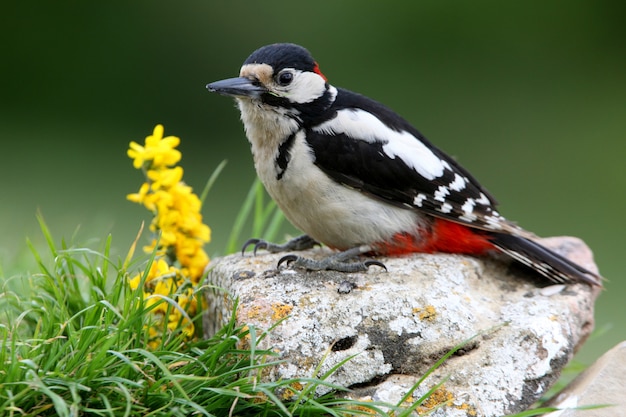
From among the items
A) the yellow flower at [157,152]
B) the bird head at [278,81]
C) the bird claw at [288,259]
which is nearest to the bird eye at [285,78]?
the bird head at [278,81]

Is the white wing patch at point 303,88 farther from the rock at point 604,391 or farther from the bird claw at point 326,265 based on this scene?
the rock at point 604,391

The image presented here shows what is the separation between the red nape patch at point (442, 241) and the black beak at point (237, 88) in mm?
745

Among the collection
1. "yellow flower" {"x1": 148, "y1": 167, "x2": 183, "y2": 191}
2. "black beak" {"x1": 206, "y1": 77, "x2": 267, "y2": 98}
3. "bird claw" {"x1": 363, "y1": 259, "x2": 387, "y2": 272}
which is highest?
"black beak" {"x1": 206, "y1": 77, "x2": 267, "y2": 98}

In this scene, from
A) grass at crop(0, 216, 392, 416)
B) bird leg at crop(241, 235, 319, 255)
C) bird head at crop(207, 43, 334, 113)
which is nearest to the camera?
grass at crop(0, 216, 392, 416)

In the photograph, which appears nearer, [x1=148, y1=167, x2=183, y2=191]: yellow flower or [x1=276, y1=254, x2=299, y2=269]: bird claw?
[x1=276, y1=254, x2=299, y2=269]: bird claw

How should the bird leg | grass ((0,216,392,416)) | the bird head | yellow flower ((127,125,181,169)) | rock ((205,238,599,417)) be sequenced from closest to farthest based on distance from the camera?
grass ((0,216,392,416)) → rock ((205,238,599,417)) → the bird head → yellow flower ((127,125,181,169)) → the bird leg

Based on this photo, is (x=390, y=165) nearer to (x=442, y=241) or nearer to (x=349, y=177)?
(x=349, y=177)

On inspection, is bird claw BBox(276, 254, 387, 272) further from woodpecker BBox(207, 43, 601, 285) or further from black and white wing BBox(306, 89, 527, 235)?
black and white wing BBox(306, 89, 527, 235)

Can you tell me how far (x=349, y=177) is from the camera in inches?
129

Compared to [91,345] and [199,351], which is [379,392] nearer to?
[199,351]

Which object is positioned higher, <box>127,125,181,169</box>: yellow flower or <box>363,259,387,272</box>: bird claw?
<box>127,125,181,169</box>: yellow flower

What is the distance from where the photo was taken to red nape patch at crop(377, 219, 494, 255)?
3.39m

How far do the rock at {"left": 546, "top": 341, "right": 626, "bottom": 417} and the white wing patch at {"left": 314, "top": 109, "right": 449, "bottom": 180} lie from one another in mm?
968

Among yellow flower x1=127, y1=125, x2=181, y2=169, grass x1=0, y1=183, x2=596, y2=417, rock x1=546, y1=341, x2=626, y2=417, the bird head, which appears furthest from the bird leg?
rock x1=546, y1=341, x2=626, y2=417
